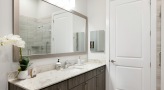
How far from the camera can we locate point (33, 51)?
1674 millimetres

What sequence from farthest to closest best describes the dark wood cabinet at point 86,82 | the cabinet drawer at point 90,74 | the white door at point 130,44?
the white door at point 130,44
the cabinet drawer at point 90,74
the dark wood cabinet at point 86,82

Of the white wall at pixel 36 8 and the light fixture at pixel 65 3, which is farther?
the light fixture at pixel 65 3

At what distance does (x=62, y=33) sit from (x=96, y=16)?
108 centimetres

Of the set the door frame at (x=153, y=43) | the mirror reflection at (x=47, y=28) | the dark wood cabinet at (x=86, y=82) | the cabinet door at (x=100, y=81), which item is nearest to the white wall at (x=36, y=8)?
the mirror reflection at (x=47, y=28)

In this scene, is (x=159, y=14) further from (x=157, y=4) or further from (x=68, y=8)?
(x=68, y=8)

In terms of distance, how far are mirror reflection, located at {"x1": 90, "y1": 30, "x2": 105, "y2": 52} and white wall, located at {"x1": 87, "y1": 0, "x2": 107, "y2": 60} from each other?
0.11 meters

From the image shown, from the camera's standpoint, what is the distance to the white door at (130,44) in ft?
7.22

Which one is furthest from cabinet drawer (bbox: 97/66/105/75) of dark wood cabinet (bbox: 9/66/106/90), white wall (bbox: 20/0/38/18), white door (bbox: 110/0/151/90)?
white wall (bbox: 20/0/38/18)

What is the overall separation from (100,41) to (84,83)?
3.94ft

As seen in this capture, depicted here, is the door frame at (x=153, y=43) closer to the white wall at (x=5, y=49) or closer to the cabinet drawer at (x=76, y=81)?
the cabinet drawer at (x=76, y=81)

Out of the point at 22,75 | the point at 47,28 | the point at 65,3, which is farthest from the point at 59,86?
the point at 65,3

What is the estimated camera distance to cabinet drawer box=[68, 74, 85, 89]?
156cm

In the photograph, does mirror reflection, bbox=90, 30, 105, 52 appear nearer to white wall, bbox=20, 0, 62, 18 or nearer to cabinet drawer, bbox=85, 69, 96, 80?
cabinet drawer, bbox=85, 69, 96, 80

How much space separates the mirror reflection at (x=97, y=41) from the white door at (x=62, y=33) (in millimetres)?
628
